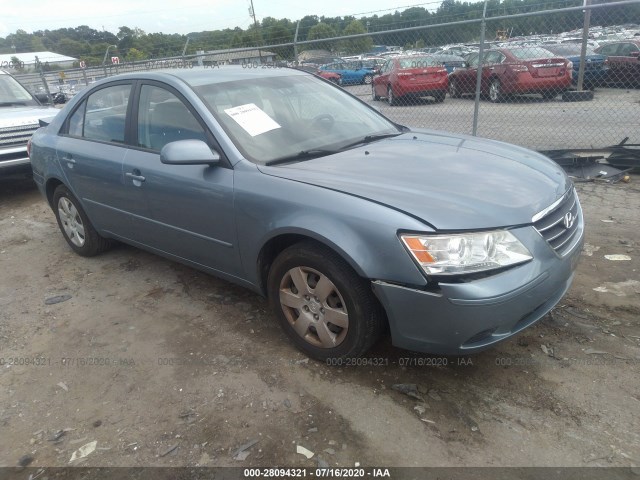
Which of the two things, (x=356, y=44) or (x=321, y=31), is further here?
(x=321, y=31)

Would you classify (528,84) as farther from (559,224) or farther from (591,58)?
(559,224)

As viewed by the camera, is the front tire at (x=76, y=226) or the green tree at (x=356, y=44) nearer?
the front tire at (x=76, y=226)

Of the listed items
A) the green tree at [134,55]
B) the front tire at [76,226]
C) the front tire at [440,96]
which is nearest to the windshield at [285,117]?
the front tire at [76,226]

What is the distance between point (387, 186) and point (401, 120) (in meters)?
7.57

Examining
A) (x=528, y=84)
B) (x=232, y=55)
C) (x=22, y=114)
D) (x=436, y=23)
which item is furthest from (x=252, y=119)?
(x=232, y=55)

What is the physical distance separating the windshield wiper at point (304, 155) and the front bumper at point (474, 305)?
1037 millimetres

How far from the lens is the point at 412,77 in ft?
32.7

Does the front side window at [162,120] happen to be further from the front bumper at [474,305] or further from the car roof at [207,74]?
the front bumper at [474,305]

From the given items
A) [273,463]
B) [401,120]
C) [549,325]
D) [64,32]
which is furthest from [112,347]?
[64,32]

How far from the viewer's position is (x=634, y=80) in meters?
10.1

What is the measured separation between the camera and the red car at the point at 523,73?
9.57 m

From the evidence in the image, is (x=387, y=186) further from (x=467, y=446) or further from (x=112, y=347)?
(x=112, y=347)

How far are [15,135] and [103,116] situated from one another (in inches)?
159

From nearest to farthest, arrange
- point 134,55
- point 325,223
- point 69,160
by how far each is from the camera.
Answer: point 325,223, point 69,160, point 134,55
